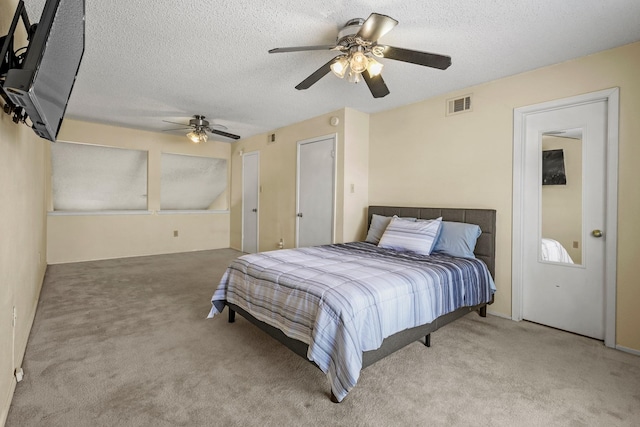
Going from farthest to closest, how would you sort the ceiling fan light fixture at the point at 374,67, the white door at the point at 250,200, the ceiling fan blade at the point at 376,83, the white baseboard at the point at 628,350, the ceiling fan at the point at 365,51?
the white door at the point at 250,200 < the ceiling fan blade at the point at 376,83 < the white baseboard at the point at 628,350 < the ceiling fan light fixture at the point at 374,67 < the ceiling fan at the point at 365,51

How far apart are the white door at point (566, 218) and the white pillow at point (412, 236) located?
88cm

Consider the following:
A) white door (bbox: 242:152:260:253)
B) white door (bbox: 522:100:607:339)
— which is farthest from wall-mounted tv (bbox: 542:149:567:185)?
white door (bbox: 242:152:260:253)

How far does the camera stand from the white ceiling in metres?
2.04

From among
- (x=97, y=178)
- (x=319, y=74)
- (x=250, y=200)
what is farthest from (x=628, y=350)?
(x=97, y=178)

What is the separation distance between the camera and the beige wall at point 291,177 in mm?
4191

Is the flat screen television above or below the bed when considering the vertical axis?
above

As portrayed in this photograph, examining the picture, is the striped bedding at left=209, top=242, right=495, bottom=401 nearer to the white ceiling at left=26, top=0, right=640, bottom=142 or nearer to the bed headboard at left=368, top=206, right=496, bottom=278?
the bed headboard at left=368, top=206, right=496, bottom=278

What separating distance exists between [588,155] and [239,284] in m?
3.19

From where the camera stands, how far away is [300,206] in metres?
4.95

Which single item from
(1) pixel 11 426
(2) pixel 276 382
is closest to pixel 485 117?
(2) pixel 276 382

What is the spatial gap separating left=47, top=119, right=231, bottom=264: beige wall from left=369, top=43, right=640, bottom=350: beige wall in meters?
3.95

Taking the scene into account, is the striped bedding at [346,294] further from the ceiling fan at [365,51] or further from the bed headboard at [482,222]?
the ceiling fan at [365,51]

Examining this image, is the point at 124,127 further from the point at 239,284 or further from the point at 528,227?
the point at 528,227

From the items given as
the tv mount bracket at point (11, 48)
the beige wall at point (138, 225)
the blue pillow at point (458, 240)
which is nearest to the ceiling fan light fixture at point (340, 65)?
the tv mount bracket at point (11, 48)
